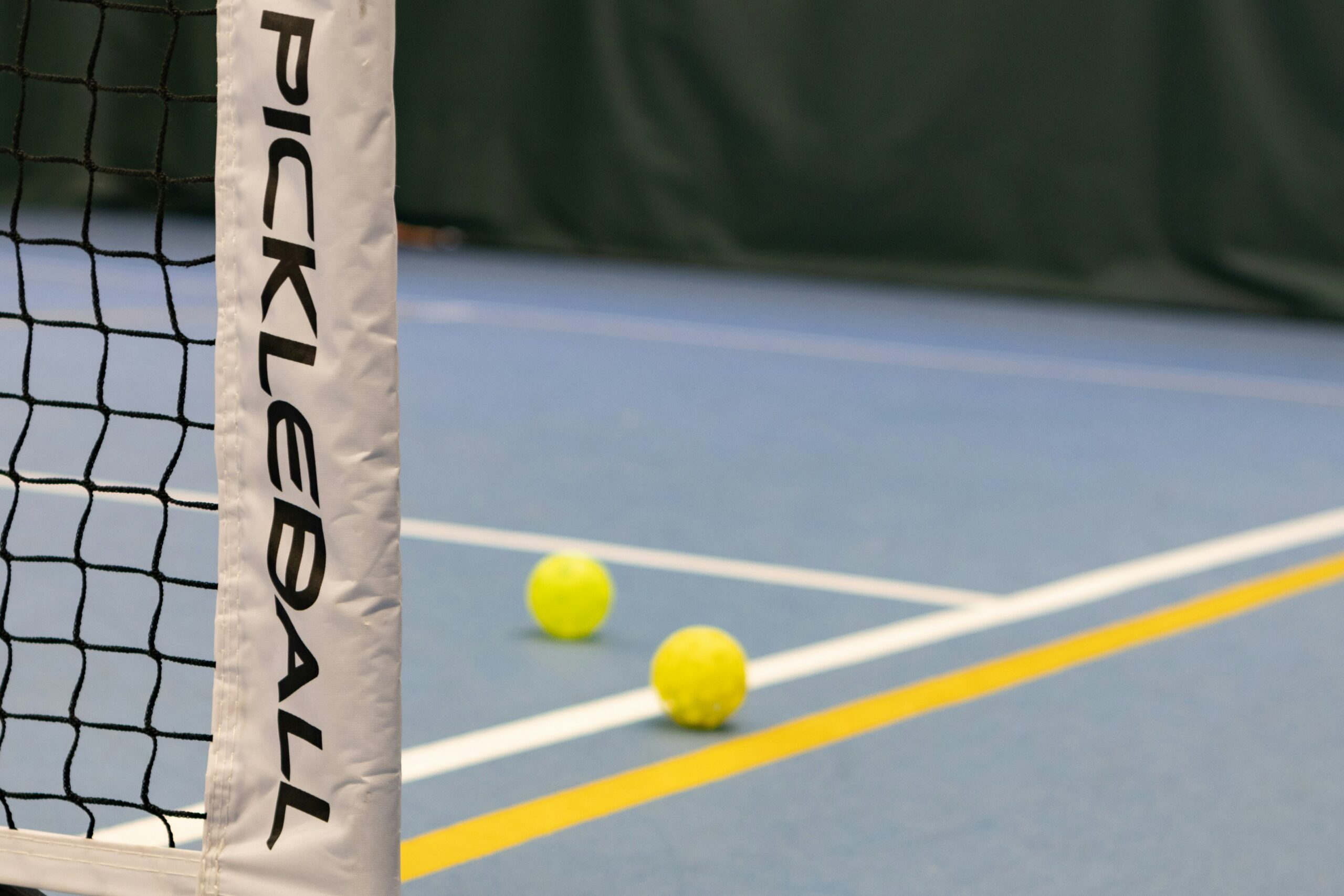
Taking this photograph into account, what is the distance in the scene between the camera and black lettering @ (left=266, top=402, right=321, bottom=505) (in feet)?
5.35

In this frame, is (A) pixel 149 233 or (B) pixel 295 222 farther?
(A) pixel 149 233

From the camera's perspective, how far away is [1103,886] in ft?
7.16

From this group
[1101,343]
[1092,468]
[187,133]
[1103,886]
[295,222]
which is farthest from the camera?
[187,133]

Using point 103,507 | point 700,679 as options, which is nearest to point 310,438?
point 700,679

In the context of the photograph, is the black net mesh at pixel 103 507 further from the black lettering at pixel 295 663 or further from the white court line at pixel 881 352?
the white court line at pixel 881 352

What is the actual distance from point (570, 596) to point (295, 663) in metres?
1.52

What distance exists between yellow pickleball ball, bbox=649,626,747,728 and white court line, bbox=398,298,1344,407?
13.4 feet

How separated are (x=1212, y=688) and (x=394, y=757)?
5.69ft

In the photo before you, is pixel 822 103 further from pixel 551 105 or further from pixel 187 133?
pixel 187 133

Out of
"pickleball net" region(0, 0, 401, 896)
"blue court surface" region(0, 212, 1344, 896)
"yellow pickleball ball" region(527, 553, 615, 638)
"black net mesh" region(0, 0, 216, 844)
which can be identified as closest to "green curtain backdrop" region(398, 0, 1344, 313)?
"blue court surface" region(0, 212, 1344, 896)

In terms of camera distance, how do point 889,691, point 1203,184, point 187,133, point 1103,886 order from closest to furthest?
point 1103,886 < point 889,691 < point 1203,184 < point 187,133

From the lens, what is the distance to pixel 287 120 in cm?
161

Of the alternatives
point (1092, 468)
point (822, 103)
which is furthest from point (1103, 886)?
point (822, 103)

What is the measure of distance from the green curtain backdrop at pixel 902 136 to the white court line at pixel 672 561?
216 inches
